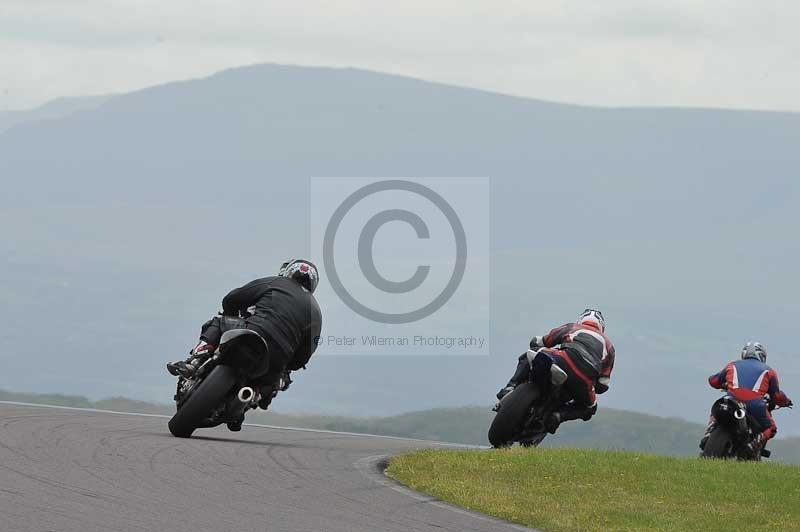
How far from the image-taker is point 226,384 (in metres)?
13.3

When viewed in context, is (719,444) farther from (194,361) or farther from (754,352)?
(194,361)

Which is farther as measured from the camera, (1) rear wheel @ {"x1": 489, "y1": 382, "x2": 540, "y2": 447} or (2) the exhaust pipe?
(1) rear wheel @ {"x1": 489, "y1": 382, "x2": 540, "y2": 447}

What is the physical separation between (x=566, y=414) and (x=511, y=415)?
85 centimetres

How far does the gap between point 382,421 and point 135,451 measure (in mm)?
150253

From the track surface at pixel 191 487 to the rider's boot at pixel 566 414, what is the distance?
2.05 meters

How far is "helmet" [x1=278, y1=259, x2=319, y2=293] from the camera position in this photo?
1421 cm

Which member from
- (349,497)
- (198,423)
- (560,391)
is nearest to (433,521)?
(349,497)

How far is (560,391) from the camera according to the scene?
14.7 meters

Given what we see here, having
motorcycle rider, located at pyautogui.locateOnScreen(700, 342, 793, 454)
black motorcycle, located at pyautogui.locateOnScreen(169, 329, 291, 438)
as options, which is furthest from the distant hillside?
black motorcycle, located at pyautogui.locateOnScreen(169, 329, 291, 438)

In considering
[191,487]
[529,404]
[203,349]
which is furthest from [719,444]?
[191,487]

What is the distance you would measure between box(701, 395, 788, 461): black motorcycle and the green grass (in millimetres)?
2187

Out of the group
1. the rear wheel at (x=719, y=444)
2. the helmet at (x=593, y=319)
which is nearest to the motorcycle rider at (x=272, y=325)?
the helmet at (x=593, y=319)

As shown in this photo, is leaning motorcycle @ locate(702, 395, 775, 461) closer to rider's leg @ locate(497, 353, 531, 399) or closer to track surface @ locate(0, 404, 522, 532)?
rider's leg @ locate(497, 353, 531, 399)

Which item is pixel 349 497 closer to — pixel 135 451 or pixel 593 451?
pixel 135 451
